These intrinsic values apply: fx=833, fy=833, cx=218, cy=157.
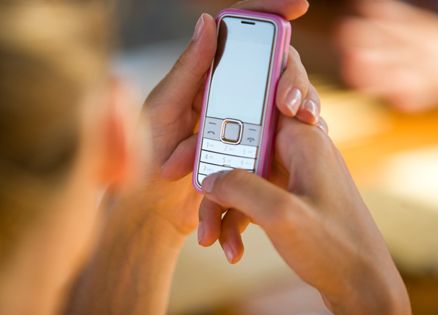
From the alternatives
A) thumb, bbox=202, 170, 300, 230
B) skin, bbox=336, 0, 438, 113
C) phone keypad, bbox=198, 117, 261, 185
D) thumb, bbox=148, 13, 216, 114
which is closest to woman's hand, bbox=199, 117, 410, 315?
thumb, bbox=202, 170, 300, 230

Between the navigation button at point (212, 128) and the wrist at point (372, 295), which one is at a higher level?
the navigation button at point (212, 128)

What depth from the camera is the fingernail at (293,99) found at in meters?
0.93

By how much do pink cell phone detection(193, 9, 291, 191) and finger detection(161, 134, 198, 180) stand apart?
43 millimetres

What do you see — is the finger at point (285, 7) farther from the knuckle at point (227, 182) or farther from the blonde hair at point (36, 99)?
the blonde hair at point (36, 99)

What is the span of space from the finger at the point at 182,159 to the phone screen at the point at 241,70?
0.06m

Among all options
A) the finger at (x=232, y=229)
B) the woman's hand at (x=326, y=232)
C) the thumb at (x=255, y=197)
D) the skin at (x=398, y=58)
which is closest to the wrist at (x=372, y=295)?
the woman's hand at (x=326, y=232)

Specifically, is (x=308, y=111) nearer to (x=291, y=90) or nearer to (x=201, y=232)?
(x=291, y=90)

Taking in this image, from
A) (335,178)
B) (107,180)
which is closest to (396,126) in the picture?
(335,178)

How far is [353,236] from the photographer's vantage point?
81 cm

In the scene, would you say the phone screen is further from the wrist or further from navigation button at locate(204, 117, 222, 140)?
the wrist

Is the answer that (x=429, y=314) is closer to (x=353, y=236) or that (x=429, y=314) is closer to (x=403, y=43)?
(x=353, y=236)

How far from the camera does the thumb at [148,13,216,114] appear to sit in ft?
3.26

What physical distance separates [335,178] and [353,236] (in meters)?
0.06

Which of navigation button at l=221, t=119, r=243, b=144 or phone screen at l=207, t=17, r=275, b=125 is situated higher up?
phone screen at l=207, t=17, r=275, b=125
